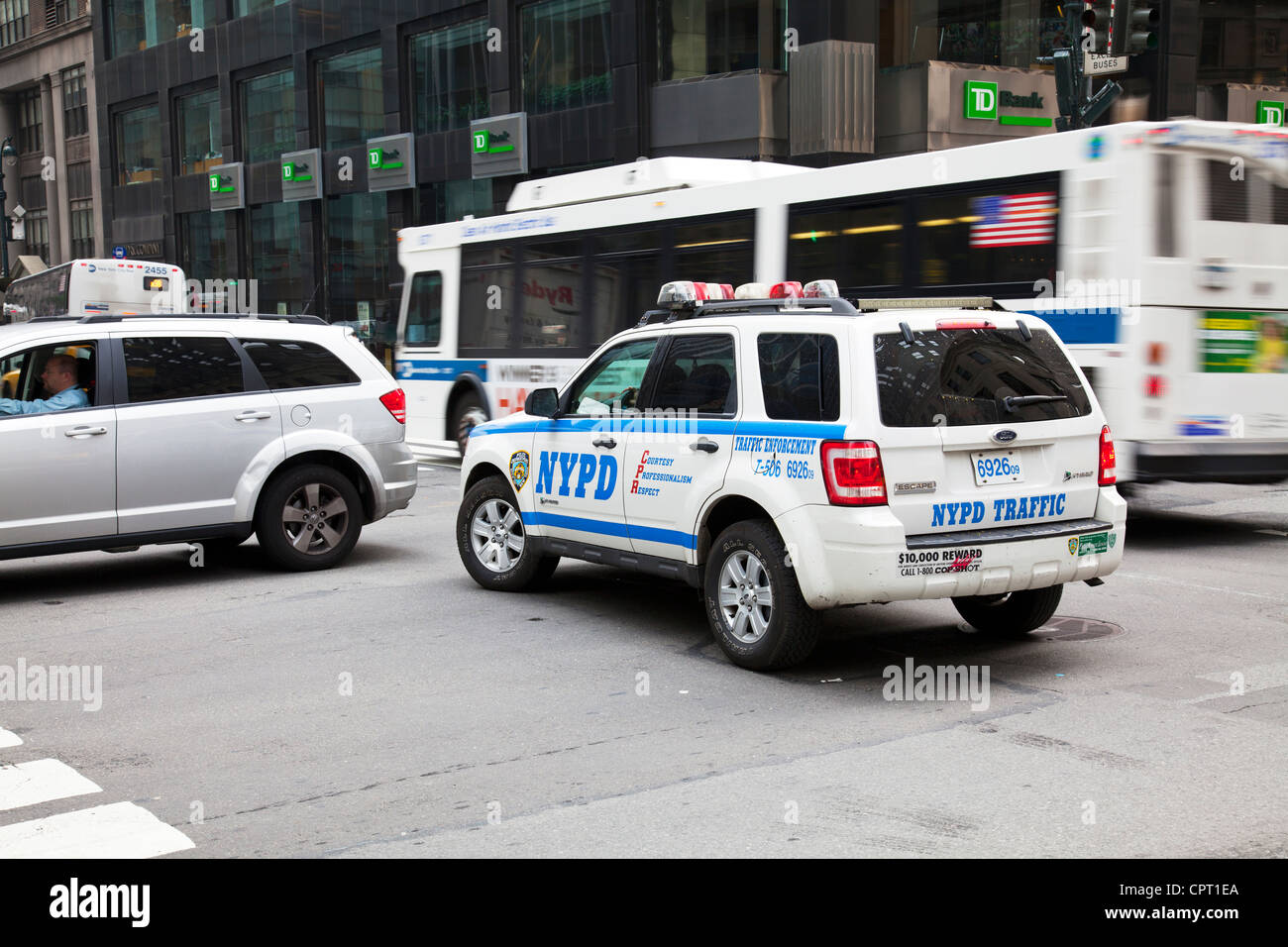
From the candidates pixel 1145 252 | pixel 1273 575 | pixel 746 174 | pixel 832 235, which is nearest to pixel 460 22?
pixel 746 174

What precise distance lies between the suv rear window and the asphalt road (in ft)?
4.41

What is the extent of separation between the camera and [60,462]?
30.0 ft

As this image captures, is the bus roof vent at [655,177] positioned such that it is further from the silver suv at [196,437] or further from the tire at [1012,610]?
the tire at [1012,610]

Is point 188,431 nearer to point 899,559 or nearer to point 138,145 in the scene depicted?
point 899,559

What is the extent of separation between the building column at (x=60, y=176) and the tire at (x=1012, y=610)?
57417 millimetres

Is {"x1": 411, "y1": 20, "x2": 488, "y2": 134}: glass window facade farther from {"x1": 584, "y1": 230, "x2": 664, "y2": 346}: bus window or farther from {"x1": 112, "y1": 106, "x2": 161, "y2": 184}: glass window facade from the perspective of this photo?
{"x1": 584, "y1": 230, "x2": 664, "y2": 346}: bus window

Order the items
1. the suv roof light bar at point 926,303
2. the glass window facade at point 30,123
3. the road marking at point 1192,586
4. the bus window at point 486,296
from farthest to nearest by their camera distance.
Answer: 1. the glass window facade at point 30,123
2. the bus window at point 486,296
3. the road marking at point 1192,586
4. the suv roof light bar at point 926,303

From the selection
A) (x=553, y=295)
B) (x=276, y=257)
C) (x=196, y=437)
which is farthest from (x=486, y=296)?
(x=276, y=257)

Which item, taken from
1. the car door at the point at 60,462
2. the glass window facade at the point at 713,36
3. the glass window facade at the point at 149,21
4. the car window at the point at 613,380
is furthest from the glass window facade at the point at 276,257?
the car window at the point at 613,380

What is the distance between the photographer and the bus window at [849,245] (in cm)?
1262

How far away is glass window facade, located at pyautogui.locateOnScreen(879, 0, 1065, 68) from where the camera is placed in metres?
25.6

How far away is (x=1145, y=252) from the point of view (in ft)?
35.0

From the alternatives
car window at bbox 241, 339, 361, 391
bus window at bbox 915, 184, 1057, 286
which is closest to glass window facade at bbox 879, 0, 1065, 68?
bus window at bbox 915, 184, 1057, 286

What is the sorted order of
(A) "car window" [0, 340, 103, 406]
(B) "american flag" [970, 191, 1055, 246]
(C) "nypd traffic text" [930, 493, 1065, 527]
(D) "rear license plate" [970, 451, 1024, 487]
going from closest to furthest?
1. (C) "nypd traffic text" [930, 493, 1065, 527]
2. (D) "rear license plate" [970, 451, 1024, 487]
3. (A) "car window" [0, 340, 103, 406]
4. (B) "american flag" [970, 191, 1055, 246]
